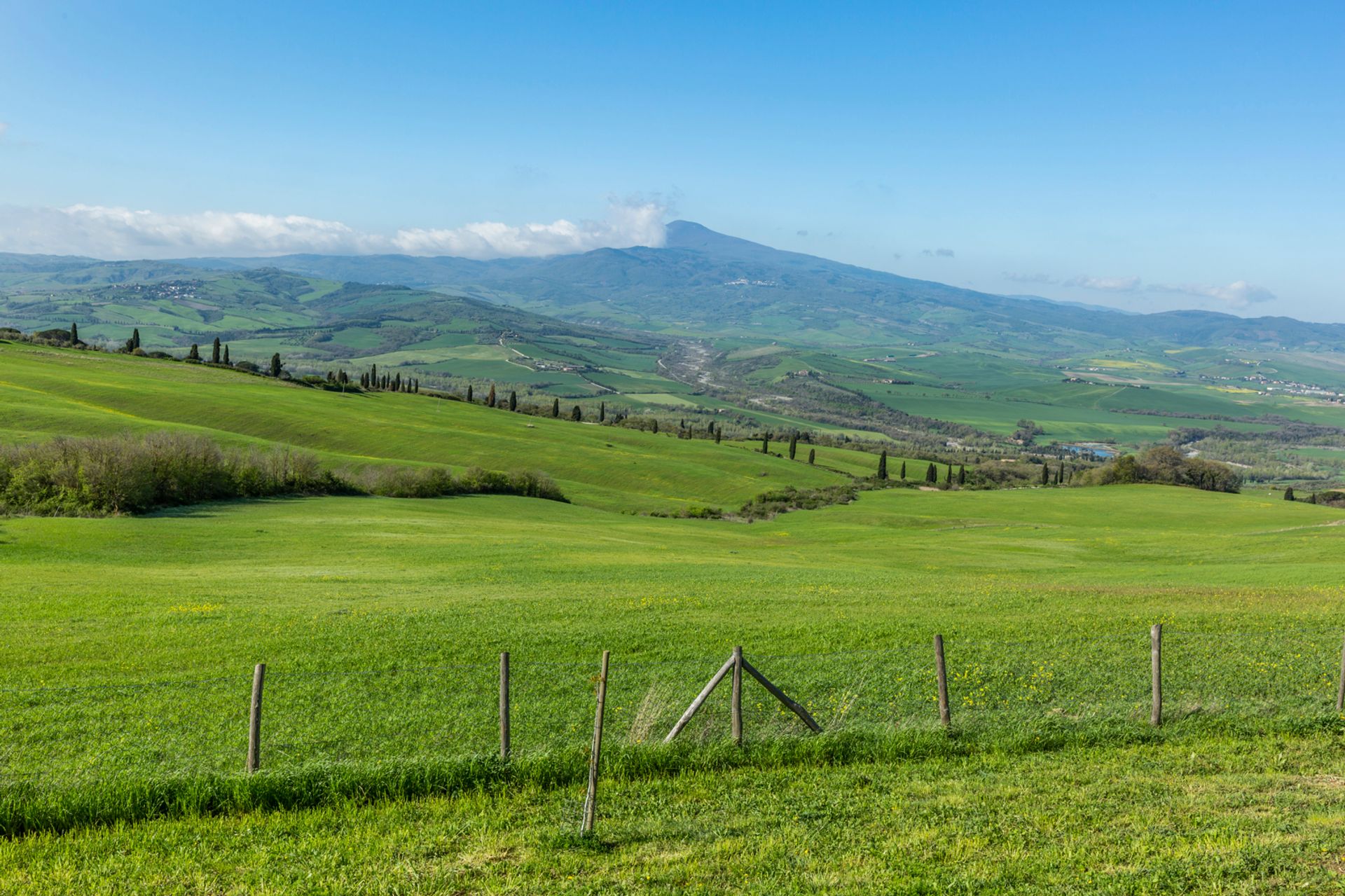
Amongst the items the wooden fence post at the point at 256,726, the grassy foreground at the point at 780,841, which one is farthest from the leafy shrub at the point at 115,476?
the grassy foreground at the point at 780,841

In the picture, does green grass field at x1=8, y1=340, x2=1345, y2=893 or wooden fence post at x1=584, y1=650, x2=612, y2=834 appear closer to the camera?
green grass field at x1=8, y1=340, x2=1345, y2=893

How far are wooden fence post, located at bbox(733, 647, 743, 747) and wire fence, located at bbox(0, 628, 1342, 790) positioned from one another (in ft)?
2.05

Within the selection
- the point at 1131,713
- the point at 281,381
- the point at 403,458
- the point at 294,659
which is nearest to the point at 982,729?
the point at 1131,713

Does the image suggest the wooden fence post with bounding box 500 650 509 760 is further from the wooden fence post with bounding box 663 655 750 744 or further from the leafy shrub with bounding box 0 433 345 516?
the leafy shrub with bounding box 0 433 345 516

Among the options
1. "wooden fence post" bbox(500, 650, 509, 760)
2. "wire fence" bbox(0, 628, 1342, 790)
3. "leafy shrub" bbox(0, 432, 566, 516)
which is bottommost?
"leafy shrub" bbox(0, 432, 566, 516)

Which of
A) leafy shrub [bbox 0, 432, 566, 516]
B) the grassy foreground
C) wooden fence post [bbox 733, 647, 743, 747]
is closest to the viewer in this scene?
the grassy foreground

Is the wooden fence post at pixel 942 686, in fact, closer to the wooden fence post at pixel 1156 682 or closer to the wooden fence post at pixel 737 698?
the wooden fence post at pixel 737 698

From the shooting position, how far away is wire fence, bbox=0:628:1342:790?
16406mm

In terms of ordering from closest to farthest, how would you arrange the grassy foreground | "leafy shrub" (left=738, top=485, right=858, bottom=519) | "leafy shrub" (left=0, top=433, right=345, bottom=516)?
the grassy foreground
"leafy shrub" (left=0, top=433, right=345, bottom=516)
"leafy shrub" (left=738, top=485, right=858, bottom=519)

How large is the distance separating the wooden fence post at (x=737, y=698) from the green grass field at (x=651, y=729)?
42 centimetres

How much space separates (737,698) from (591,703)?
18.0 feet

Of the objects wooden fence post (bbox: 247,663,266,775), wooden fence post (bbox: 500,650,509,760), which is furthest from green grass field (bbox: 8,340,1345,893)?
wooden fence post (bbox: 247,663,266,775)

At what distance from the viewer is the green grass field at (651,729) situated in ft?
36.6

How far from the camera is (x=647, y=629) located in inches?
1081
